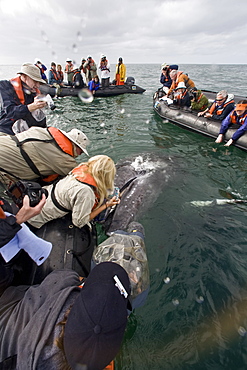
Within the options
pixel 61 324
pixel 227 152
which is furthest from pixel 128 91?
pixel 61 324

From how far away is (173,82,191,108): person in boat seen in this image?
11868 mm

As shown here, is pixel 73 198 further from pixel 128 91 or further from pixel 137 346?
pixel 128 91

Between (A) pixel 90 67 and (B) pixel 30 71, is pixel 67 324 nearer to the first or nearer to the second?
(B) pixel 30 71

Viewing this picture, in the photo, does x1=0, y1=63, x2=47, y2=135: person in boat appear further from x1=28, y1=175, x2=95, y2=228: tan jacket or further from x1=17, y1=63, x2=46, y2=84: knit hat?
x1=28, y1=175, x2=95, y2=228: tan jacket

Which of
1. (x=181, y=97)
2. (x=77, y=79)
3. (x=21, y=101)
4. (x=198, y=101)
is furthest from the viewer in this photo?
(x=77, y=79)

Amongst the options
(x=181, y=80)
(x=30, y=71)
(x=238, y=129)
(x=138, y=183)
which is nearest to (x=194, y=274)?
(x=138, y=183)

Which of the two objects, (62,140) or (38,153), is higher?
(62,140)

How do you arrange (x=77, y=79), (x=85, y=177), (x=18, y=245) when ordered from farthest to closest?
(x=77, y=79)
(x=85, y=177)
(x=18, y=245)

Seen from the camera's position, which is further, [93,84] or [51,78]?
[51,78]

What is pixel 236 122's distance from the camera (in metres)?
9.10

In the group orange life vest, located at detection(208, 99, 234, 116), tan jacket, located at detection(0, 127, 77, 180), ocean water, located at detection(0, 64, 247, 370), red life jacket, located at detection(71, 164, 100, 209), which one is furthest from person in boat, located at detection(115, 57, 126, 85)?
red life jacket, located at detection(71, 164, 100, 209)

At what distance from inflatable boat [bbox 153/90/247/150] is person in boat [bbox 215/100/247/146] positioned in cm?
22

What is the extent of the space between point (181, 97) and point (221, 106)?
2.97 meters

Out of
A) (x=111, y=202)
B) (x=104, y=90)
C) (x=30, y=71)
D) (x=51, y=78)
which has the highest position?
(x=30, y=71)
